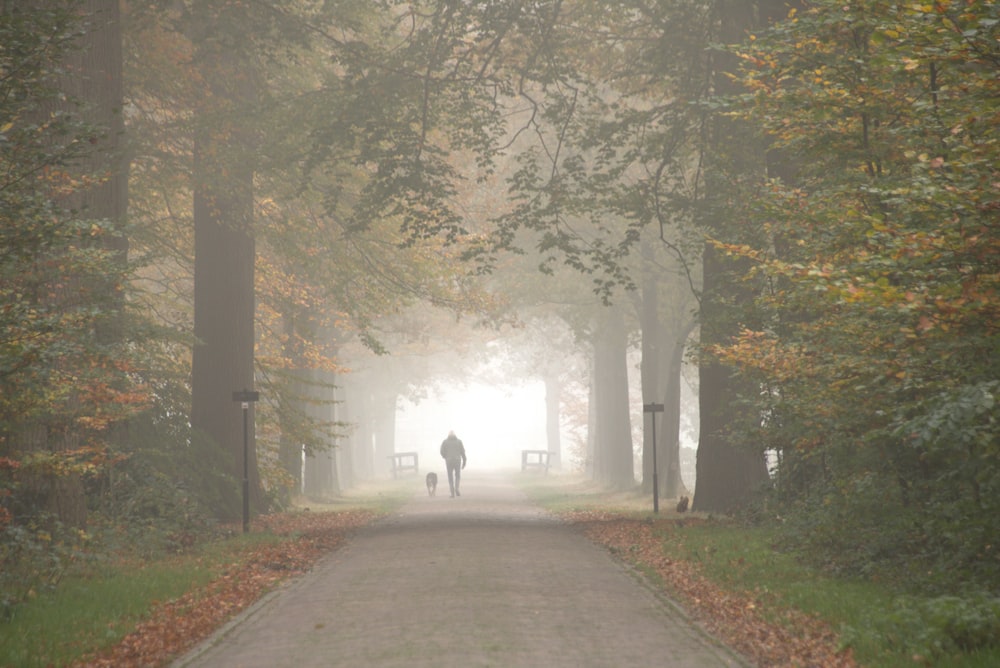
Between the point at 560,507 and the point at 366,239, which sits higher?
the point at 366,239

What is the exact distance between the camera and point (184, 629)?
362 inches

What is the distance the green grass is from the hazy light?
81028 millimetres

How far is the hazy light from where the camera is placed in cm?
10988

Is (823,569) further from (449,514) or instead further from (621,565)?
(449,514)

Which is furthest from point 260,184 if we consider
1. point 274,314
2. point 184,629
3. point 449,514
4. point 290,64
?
point 184,629

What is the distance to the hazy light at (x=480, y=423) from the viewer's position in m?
110

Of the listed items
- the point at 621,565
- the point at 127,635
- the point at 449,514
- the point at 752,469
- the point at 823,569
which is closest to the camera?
the point at 127,635

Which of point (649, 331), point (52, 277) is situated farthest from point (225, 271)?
point (649, 331)

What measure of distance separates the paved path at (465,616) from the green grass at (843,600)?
0.96 meters

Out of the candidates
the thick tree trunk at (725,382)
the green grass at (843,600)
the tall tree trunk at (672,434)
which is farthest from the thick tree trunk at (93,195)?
the tall tree trunk at (672,434)

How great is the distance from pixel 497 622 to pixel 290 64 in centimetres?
1582

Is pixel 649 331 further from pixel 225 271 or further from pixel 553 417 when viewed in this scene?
pixel 553 417

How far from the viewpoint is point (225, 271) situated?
66.3 ft

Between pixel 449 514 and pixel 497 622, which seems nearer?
pixel 497 622
